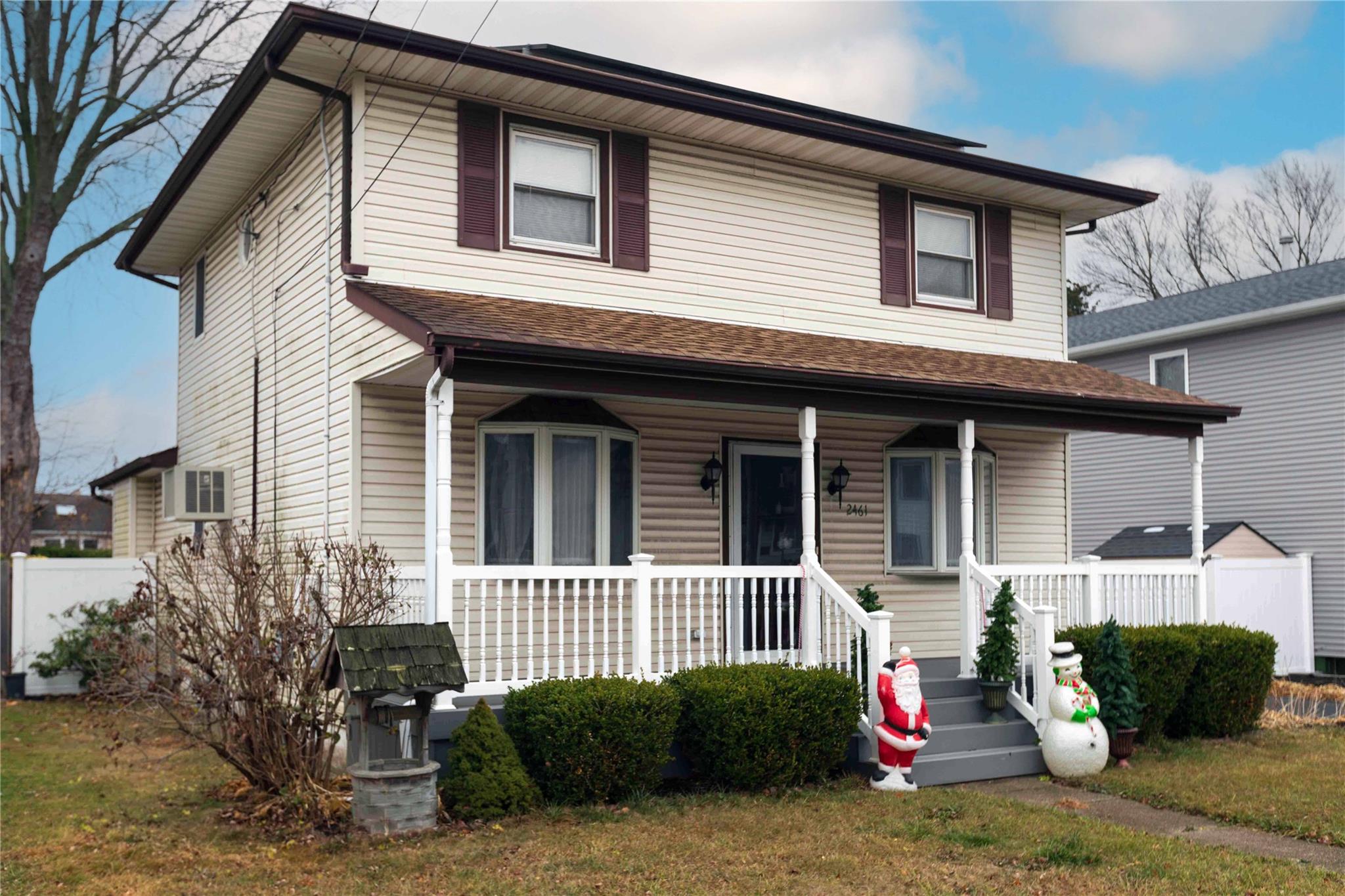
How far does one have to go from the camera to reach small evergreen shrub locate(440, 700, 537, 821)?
8391 millimetres

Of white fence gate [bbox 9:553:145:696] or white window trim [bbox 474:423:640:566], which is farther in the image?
white fence gate [bbox 9:553:145:696]

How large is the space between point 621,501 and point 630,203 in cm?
288

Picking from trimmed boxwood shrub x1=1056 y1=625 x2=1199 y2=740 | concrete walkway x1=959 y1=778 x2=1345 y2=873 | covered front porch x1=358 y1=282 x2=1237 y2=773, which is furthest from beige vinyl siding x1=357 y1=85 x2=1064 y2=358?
concrete walkway x1=959 y1=778 x2=1345 y2=873

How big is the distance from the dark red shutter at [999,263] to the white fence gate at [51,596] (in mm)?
10716

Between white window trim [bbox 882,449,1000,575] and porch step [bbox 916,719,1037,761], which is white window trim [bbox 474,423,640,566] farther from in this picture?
white window trim [bbox 882,449,1000,575]

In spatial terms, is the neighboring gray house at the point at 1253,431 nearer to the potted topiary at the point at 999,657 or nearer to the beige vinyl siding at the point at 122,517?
the potted topiary at the point at 999,657

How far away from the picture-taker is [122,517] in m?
19.6

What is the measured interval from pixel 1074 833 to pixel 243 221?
10.8 meters

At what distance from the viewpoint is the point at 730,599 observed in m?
10.3

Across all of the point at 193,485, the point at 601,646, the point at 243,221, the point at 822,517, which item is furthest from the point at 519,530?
the point at 243,221

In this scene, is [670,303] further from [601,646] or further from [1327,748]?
[1327,748]

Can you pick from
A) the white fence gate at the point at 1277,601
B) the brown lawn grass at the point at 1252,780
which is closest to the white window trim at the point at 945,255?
the brown lawn grass at the point at 1252,780

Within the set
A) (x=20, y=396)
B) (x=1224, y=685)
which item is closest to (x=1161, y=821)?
(x=1224, y=685)

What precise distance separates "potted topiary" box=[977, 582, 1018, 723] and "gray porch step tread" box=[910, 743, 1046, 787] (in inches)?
17.4
